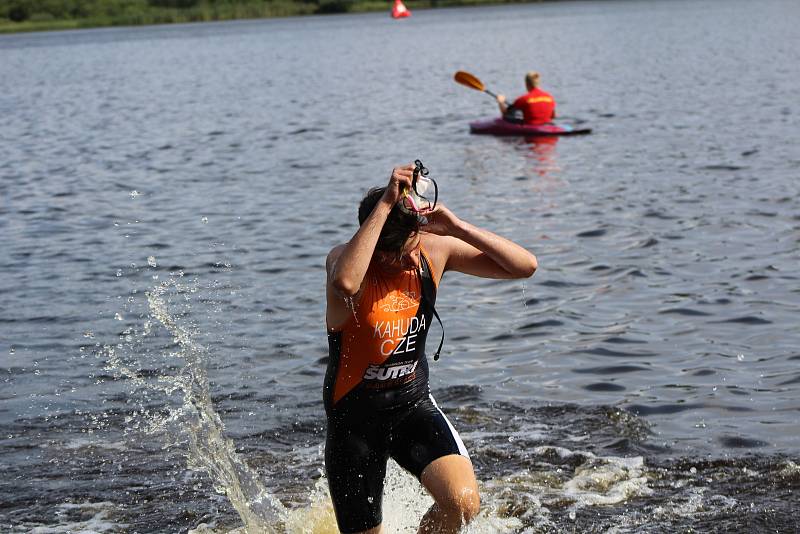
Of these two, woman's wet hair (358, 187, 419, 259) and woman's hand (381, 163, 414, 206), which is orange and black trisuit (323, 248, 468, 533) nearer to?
woman's wet hair (358, 187, 419, 259)

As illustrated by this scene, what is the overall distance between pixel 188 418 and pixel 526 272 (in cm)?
453

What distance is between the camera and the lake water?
7.39m

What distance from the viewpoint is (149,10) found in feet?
362

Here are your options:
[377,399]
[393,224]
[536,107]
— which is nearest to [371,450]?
[377,399]

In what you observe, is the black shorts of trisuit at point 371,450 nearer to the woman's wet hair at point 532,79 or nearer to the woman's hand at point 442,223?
the woman's hand at point 442,223

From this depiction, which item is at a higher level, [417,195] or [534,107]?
[417,195]

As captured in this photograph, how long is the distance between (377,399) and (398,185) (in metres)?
1.11

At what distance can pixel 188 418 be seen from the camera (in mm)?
9250

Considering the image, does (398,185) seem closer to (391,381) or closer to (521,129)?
(391,381)

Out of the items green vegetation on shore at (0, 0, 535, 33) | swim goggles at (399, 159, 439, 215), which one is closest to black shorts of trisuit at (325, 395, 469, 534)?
swim goggles at (399, 159, 439, 215)

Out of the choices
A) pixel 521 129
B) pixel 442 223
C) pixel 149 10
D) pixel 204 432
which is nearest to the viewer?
pixel 442 223

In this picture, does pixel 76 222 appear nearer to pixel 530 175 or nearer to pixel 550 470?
pixel 530 175

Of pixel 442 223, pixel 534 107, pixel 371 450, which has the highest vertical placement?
pixel 442 223

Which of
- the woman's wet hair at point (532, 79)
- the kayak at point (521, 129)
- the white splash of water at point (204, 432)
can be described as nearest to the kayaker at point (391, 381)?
the white splash of water at point (204, 432)
